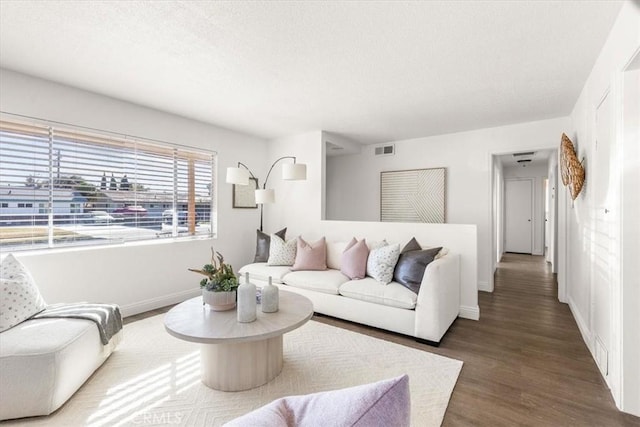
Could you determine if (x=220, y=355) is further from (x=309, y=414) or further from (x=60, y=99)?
(x=60, y=99)

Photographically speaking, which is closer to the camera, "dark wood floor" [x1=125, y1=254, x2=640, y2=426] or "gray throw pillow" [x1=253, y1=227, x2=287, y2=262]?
"dark wood floor" [x1=125, y1=254, x2=640, y2=426]

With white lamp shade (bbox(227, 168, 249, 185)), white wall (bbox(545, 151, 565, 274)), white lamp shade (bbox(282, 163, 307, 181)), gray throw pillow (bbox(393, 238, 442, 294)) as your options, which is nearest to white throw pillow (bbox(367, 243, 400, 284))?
gray throw pillow (bbox(393, 238, 442, 294))

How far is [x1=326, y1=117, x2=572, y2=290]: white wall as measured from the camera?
408 centimetres

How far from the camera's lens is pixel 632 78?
5.91ft

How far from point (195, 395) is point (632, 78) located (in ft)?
11.3

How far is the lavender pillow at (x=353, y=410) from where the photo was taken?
0.54 m

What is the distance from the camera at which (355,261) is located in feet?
11.0

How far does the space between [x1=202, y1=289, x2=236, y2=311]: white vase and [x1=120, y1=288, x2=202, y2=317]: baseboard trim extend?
5.68ft

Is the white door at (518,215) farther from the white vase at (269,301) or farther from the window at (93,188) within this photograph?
the white vase at (269,301)

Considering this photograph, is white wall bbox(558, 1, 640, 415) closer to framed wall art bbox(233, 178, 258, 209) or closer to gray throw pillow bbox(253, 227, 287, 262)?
gray throw pillow bbox(253, 227, 287, 262)

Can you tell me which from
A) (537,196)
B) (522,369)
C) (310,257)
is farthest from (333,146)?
(537,196)

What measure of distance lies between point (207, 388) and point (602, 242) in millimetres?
3148

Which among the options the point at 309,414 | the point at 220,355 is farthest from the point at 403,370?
the point at 309,414

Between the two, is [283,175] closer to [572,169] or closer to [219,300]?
[219,300]
